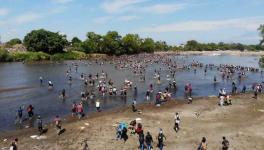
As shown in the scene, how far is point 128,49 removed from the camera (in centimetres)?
17038

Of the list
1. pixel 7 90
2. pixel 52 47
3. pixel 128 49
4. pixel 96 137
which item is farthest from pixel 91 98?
pixel 128 49

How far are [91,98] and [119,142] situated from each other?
896 inches

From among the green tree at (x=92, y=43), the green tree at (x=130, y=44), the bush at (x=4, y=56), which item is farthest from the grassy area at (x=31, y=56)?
the green tree at (x=130, y=44)

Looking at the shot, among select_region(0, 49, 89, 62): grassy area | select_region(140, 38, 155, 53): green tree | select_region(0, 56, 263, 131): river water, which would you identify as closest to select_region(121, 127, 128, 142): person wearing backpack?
select_region(0, 56, 263, 131): river water

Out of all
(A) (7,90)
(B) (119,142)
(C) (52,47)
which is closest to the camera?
(B) (119,142)

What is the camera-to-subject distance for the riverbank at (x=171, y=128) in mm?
31219

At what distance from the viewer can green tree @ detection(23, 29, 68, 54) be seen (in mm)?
136000

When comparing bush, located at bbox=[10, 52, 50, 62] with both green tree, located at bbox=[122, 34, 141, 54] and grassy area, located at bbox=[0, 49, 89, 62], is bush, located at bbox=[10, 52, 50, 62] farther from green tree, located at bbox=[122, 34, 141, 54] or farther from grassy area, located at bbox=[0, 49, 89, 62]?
green tree, located at bbox=[122, 34, 141, 54]

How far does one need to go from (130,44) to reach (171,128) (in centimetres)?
13673

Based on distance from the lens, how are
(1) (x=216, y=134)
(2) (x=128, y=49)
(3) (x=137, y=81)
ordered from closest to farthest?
1. (1) (x=216, y=134)
2. (3) (x=137, y=81)
3. (2) (x=128, y=49)

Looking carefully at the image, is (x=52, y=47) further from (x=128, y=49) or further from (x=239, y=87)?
(x=239, y=87)

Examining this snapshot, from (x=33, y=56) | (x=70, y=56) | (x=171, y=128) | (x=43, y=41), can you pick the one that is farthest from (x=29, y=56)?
(x=171, y=128)

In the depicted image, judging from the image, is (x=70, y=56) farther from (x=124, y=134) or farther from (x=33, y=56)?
(x=124, y=134)

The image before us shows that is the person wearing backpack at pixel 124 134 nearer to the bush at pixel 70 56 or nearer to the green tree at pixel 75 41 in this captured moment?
the bush at pixel 70 56
